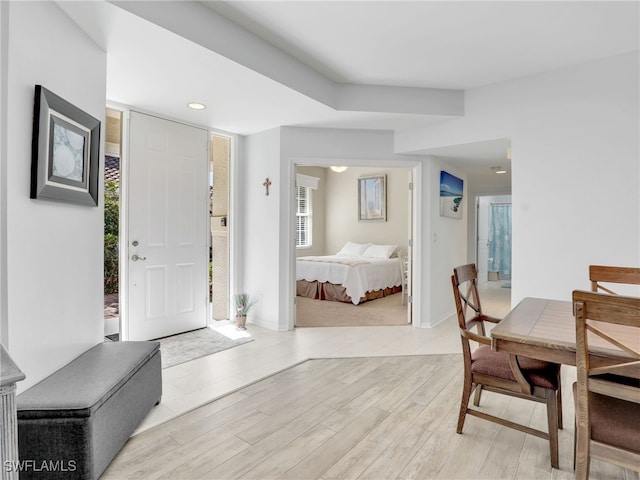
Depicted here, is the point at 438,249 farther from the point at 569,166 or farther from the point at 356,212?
the point at 356,212

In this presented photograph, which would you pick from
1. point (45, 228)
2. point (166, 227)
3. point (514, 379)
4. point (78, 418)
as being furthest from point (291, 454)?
point (166, 227)

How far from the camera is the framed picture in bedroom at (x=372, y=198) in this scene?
301 inches

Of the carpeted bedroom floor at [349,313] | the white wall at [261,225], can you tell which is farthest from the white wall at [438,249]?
the white wall at [261,225]

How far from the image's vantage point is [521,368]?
1.82 meters

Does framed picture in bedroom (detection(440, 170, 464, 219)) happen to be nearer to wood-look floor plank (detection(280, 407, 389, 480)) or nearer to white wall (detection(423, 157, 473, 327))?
white wall (detection(423, 157, 473, 327))

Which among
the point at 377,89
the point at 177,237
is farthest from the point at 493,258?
the point at 177,237

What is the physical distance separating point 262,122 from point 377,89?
4.04 feet

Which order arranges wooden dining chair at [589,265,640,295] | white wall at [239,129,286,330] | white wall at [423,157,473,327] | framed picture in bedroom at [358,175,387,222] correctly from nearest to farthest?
1. wooden dining chair at [589,265,640,295]
2. white wall at [239,129,286,330]
3. white wall at [423,157,473,327]
4. framed picture in bedroom at [358,175,387,222]

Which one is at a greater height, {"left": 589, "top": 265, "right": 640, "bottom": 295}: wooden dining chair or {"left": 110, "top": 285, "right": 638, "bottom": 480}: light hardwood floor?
{"left": 589, "top": 265, "right": 640, "bottom": 295}: wooden dining chair

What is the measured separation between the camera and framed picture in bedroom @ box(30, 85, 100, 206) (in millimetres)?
1758

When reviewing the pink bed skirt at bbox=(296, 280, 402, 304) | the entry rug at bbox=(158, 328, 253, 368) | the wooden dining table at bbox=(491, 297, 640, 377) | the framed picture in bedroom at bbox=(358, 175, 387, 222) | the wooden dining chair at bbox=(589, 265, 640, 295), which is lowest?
the entry rug at bbox=(158, 328, 253, 368)

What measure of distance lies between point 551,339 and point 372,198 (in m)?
6.47

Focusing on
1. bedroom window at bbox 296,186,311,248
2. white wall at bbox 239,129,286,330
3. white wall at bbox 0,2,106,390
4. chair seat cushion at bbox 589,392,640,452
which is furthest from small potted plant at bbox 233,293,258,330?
bedroom window at bbox 296,186,311,248

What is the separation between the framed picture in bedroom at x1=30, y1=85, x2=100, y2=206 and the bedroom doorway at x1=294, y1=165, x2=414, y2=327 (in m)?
3.21
